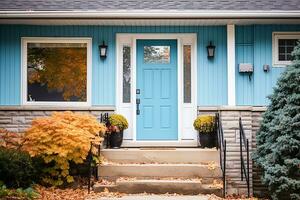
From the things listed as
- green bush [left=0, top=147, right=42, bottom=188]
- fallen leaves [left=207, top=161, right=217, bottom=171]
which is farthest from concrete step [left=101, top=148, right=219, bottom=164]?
green bush [left=0, top=147, right=42, bottom=188]

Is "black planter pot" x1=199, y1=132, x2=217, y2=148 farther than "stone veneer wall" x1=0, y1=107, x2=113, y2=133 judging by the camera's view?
No

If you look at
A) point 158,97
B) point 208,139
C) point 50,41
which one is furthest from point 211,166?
point 50,41

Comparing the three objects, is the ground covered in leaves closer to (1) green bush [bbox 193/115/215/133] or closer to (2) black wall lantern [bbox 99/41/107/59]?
(1) green bush [bbox 193/115/215/133]

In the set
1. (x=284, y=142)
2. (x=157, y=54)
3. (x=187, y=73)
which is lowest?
(x=284, y=142)

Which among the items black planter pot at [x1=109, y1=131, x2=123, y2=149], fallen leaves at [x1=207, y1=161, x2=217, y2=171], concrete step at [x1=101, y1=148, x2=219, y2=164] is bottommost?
fallen leaves at [x1=207, y1=161, x2=217, y2=171]

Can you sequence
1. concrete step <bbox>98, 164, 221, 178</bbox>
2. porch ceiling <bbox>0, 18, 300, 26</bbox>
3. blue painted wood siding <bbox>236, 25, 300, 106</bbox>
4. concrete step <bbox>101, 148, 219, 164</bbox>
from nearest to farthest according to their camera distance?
concrete step <bbox>98, 164, 221, 178</bbox>, concrete step <bbox>101, 148, 219, 164</bbox>, porch ceiling <bbox>0, 18, 300, 26</bbox>, blue painted wood siding <bbox>236, 25, 300, 106</bbox>

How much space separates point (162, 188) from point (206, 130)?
2.09m

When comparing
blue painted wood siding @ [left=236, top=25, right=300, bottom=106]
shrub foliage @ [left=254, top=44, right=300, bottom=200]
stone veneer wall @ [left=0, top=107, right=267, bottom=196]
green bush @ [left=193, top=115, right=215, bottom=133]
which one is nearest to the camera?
shrub foliage @ [left=254, top=44, right=300, bottom=200]

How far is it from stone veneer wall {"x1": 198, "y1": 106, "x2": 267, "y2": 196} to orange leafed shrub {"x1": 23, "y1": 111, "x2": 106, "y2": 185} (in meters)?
2.57

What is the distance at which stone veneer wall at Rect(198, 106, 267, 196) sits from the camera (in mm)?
8680

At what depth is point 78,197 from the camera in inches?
300

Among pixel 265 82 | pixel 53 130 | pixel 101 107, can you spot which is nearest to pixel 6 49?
pixel 101 107

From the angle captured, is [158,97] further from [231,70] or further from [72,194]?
[72,194]

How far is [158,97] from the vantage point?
10.6 meters
